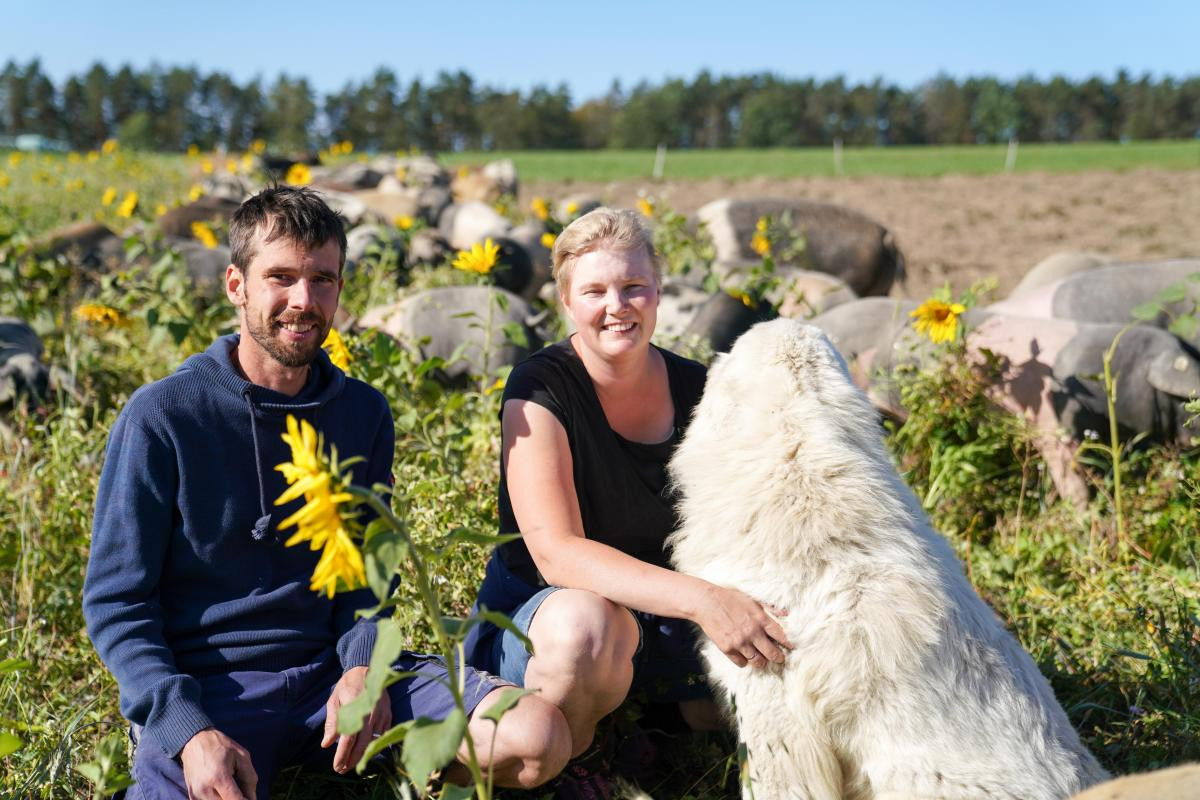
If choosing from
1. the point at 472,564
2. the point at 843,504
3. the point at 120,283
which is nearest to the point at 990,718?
the point at 843,504

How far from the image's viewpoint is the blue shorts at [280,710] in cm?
217

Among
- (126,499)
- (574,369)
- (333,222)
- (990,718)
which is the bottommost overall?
(990,718)

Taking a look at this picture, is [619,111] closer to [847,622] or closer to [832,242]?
[832,242]

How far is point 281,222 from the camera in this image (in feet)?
7.86

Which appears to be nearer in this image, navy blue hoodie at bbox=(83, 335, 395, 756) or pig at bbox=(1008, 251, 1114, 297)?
navy blue hoodie at bbox=(83, 335, 395, 756)

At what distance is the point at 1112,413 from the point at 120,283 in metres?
4.44

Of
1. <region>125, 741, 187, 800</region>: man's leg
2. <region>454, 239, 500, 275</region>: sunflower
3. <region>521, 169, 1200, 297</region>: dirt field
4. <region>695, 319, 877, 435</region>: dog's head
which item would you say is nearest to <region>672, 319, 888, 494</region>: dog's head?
<region>695, 319, 877, 435</region>: dog's head

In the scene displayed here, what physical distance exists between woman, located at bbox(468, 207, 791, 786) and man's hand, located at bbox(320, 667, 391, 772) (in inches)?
14.0

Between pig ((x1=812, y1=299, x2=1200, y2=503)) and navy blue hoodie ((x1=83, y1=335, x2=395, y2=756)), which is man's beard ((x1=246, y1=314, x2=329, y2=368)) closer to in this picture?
navy blue hoodie ((x1=83, y1=335, x2=395, y2=756))

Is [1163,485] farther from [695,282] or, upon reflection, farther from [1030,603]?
[695,282]

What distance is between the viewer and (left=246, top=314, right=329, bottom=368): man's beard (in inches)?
94.7

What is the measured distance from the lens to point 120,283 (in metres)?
4.66

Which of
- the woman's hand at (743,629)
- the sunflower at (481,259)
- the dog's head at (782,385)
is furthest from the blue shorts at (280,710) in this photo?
the sunflower at (481,259)

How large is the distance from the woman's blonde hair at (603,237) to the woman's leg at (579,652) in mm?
881
